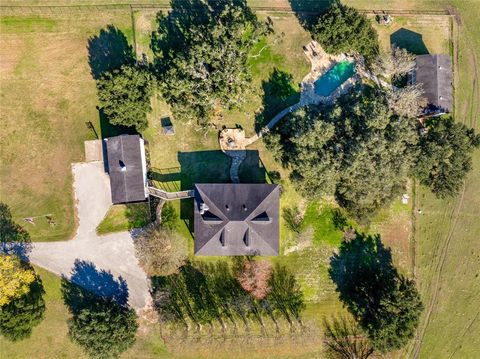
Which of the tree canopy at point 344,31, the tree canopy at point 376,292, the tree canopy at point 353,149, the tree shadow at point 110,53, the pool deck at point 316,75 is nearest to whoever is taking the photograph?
the tree canopy at point 353,149

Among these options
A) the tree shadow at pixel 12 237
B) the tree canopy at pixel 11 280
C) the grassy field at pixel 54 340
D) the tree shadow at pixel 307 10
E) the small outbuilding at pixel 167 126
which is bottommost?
the grassy field at pixel 54 340

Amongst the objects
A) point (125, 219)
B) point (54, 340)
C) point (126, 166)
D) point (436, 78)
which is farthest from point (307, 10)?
point (54, 340)

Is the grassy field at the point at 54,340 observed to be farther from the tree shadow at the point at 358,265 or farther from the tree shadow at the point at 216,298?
the tree shadow at the point at 358,265

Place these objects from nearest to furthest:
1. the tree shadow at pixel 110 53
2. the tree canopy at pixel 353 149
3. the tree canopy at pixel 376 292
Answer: the tree canopy at pixel 353 149 < the tree canopy at pixel 376 292 < the tree shadow at pixel 110 53

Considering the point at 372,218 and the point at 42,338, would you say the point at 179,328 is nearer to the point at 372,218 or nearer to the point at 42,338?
the point at 42,338

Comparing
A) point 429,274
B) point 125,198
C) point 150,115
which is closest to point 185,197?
point 125,198

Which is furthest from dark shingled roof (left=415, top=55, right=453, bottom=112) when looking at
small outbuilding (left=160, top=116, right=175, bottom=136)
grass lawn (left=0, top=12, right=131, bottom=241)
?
grass lawn (left=0, top=12, right=131, bottom=241)

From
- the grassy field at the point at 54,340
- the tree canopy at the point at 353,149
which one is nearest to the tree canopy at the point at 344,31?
the tree canopy at the point at 353,149

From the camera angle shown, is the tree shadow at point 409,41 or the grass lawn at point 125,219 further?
the tree shadow at point 409,41

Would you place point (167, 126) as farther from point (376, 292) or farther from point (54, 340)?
point (376, 292)
